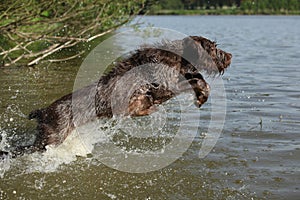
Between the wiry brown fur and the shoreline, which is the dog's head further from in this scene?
the shoreline

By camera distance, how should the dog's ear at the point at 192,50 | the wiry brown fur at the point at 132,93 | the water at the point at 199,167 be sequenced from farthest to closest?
1. the dog's ear at the point at 192,50
2. the wiry brown fur at the point at 132,93
3. the water at the point at 199,167

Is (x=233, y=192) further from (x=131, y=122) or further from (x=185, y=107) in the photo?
(x=185, y=107)

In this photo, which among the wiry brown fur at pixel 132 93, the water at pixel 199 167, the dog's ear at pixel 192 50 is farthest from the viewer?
the dog's ear at pixel 192 50

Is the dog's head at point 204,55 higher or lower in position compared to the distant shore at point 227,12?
higher

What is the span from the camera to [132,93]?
583 centimetres

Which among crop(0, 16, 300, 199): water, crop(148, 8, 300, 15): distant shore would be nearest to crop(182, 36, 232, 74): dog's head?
crop(0, 16, 300, 199): water

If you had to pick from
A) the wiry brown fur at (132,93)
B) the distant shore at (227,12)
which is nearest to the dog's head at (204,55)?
the wiry brown fur at (132,93)

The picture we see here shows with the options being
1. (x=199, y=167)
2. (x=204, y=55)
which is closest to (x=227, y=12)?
(x=204, y=55)

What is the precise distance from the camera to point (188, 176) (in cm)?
566

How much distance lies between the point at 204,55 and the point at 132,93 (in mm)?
1225

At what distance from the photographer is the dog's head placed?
6.20 metres

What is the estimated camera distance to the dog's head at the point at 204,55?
6.20 m

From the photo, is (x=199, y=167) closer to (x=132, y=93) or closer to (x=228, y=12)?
(x=132, y=93)

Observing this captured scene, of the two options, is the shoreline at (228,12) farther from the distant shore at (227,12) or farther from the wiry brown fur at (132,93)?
the wiry brown fur at (132,93)
